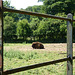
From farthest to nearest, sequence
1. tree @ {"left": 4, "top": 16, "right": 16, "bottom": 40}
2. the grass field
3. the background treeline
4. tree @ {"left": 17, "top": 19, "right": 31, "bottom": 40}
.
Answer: tree @ {"left": 17, "top": 19, "right": 31, "bottom": 40}, tree @ {"left": 4, "top": 16, "right": 16, "bottom": 40}, the background treeline, the grass field

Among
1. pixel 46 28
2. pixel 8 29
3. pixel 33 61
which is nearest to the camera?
pixel 33 61

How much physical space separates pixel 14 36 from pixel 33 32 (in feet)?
12.2

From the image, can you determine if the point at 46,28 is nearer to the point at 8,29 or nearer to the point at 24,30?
the point at 24,30

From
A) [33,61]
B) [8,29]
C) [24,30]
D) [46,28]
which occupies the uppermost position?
[46,28]

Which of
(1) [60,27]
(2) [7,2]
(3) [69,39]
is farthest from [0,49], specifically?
(2) [7,2]

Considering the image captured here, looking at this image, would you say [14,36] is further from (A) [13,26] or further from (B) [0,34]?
(B) [0,34]

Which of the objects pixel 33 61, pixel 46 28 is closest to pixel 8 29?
pixel 46 28

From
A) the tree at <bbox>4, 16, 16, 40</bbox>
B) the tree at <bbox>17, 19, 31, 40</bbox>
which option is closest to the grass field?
the tree at <bbox>4, 16, 16, 40</bbox>

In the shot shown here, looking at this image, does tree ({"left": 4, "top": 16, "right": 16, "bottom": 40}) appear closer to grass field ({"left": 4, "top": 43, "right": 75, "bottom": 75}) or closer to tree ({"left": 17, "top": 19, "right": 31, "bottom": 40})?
→ tree ({"left": 17, "top": 19, "right": 31, "bottom": 40})

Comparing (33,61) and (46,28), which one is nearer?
(33,61)

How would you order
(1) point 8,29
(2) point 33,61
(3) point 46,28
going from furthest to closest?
(1) point 8,29, (3) point 46,28, (2) point 33,61

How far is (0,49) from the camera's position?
3.81ft

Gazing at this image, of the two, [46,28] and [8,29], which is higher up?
[46,28]

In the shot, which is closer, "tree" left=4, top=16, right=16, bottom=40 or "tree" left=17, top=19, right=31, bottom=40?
"tree" left=4, top=16, right=16, bottom=40
